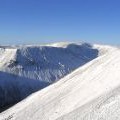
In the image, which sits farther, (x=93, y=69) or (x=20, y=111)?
(x=93, y=69)

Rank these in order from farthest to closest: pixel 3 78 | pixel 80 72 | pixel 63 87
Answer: pixel 3 78
pixel 80 72
pixel 63 87

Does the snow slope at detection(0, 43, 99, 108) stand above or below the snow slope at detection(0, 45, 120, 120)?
below

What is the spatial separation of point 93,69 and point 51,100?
31.9 ft

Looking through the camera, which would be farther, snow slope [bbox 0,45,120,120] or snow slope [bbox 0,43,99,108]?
snow slope [bbox 0,43,99,108]

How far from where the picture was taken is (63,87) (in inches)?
1932

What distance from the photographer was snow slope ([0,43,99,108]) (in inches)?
5123

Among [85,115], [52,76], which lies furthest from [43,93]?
[52,76]

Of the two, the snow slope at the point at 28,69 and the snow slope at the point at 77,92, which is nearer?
the snow slope at the point at 77,92

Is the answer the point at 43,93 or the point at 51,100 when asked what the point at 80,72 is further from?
the point at 51,100

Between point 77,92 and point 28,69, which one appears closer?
point 77,92

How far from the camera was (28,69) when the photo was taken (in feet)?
552

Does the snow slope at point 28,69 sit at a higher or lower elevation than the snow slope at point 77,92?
lower

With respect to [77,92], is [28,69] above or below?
below

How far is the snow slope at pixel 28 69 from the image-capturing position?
130 meters
